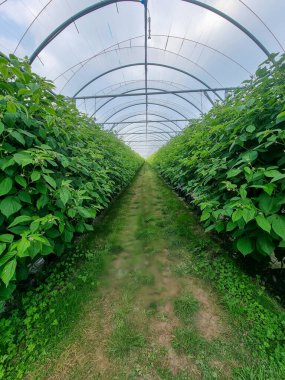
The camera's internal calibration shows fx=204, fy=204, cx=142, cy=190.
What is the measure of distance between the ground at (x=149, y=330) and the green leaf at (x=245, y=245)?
0.55 meters

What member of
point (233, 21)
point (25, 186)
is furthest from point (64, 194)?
point (233, 21)

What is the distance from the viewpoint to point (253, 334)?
1.47 metres

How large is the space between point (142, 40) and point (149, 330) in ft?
31.0

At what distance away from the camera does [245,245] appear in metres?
1.59

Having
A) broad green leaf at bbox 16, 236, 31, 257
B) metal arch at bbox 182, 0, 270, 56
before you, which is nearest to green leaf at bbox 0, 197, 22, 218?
broad green leaf at bbox 16, 236, 31, 257

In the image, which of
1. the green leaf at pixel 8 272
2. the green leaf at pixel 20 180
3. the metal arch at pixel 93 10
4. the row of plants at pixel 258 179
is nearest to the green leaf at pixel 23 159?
the green leaf at pixel 20 180

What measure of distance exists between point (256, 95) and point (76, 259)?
267 cm

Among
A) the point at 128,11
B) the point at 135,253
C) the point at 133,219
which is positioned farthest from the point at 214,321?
the point at 128,11

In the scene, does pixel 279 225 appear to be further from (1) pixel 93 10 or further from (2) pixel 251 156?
(1) pixel 93 10

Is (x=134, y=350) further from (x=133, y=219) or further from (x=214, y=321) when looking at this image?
(x=133, y=219)

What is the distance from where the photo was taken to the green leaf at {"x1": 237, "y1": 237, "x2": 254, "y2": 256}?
5.13ft

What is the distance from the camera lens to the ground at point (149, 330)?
4.28 feet

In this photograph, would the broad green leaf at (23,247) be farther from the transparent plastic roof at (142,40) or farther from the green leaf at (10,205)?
the transparent plastic roof at (142,40)

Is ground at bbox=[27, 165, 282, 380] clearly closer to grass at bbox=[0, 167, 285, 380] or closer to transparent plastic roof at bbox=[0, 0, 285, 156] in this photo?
grass at bbox=[0, 167, 285, 380]
